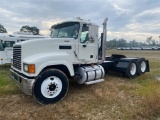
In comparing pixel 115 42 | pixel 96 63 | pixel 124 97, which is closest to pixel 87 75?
pixel 96 63

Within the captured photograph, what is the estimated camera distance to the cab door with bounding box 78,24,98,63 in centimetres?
624

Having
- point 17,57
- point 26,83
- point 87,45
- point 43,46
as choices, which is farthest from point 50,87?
point 87,45

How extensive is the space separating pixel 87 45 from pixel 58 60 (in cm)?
154

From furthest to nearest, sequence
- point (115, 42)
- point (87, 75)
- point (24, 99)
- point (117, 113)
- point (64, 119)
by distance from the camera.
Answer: point (115, 42) → point (87, 75) → point (24, 99) → point (117, 113) → point (64, 119)

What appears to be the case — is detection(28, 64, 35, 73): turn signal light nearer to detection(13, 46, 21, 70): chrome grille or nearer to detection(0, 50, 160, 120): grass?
detection(13, 46, 21, 70): chrome grille

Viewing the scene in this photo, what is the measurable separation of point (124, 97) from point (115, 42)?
105032mm

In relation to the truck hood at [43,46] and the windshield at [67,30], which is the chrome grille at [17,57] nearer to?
the truck hood at [43,46]

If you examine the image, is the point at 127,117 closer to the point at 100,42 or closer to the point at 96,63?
the point at 96,63

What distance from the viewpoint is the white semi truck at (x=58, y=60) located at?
197 inches

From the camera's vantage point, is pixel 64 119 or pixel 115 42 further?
pixel 115 42

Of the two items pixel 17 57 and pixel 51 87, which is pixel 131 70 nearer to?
pixel 51 87

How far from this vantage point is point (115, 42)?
10800 centimetres

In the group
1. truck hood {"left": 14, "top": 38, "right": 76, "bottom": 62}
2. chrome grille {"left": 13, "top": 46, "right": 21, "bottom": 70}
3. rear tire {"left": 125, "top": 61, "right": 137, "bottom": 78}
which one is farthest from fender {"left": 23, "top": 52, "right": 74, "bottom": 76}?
rear tire {"left": 125, "top": 61, "right": 137, "bottom": 78}

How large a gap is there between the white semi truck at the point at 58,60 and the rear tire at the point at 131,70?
2109 mm
